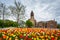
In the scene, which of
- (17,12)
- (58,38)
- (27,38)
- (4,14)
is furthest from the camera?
(17,12)

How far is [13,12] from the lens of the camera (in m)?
48.1

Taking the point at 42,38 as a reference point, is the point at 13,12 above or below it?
above

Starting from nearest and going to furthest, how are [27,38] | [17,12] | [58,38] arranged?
[27,38] < [58,38] < [17,12]

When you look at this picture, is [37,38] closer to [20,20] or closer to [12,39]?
[12,39]

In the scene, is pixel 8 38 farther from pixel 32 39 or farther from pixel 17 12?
pixel 17 12

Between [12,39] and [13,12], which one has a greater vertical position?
[13,12]

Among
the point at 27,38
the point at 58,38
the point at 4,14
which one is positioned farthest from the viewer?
the point at 4,14

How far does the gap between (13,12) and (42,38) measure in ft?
146

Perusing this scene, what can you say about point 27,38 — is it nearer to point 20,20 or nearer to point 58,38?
point 58,38

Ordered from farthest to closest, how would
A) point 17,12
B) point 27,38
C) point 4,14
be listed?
point 17,12
point 4,14
point 27,38

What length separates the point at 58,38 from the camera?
4156mm

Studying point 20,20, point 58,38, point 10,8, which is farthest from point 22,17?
point 58,38

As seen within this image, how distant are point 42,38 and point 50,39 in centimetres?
19

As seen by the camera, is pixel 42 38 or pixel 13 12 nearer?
pixel 42 38
